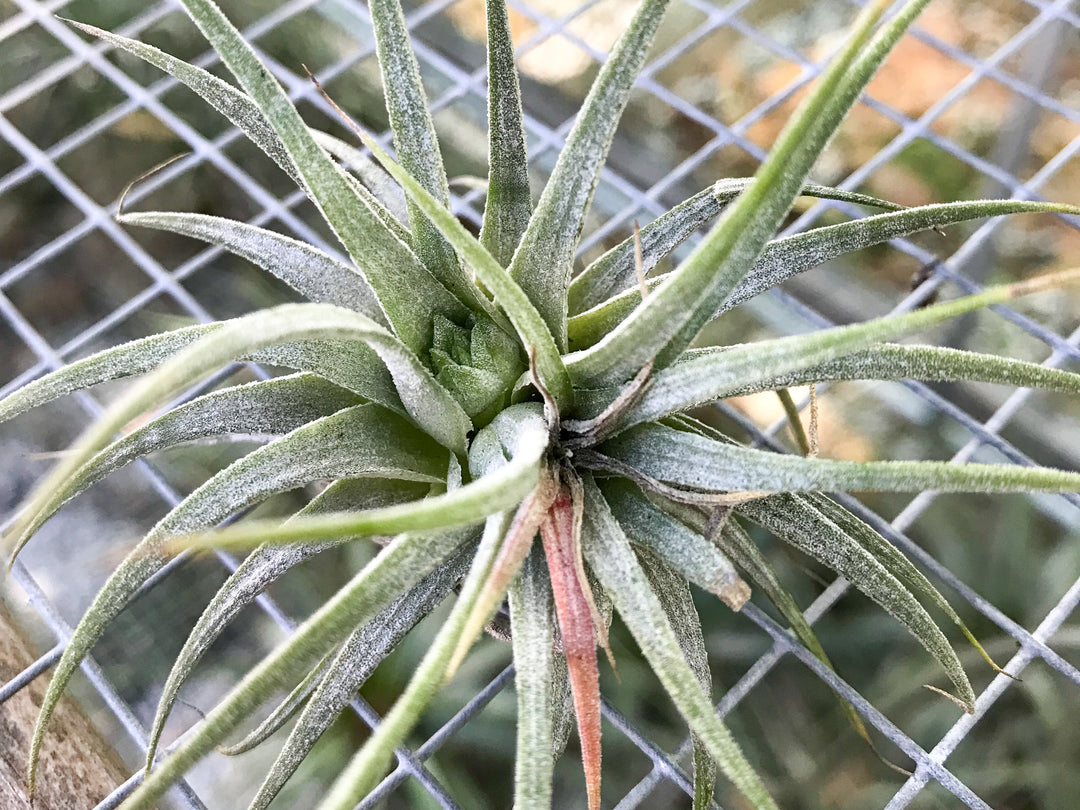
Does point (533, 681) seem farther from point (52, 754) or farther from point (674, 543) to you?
point (52, 754)

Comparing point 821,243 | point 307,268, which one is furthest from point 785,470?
point 307,268

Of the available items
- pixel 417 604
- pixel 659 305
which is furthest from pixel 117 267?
pixel 659 305

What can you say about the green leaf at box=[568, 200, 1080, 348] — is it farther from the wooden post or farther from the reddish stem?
the wooden post

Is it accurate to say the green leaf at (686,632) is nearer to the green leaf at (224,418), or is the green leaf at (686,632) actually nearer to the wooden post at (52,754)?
the green leaf at (224,418)

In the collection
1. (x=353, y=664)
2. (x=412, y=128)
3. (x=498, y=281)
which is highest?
(x=412, y=128)

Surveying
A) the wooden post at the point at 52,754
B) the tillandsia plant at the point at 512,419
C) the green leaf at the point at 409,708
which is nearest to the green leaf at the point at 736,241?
the tillandsia plant at the point at 512,419

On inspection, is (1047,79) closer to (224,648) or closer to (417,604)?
(417,604)
